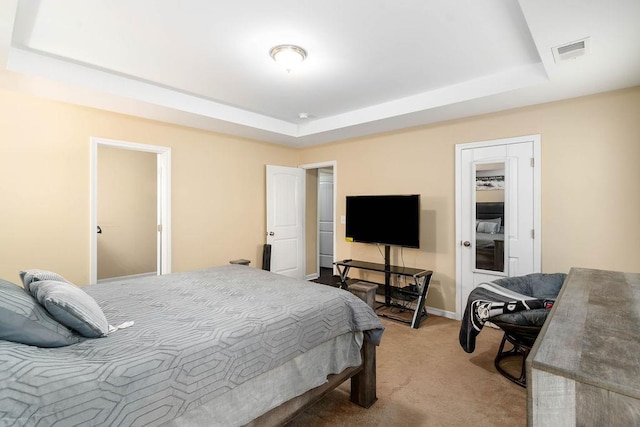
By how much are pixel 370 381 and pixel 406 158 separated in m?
2.98

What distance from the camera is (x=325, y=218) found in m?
7.03

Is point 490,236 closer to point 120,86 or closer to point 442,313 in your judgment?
point 442,313

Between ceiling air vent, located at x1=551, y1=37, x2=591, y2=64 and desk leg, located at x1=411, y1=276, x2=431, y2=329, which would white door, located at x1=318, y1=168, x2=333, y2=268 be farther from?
ceiling air vent, located at x1=551, y1=37, x2=591, y2=64

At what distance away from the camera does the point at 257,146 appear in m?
5.04

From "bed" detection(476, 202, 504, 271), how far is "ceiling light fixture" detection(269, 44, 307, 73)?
256cm

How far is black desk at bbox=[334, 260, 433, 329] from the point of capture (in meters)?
3.67

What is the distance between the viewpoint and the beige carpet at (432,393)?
6.62 ft

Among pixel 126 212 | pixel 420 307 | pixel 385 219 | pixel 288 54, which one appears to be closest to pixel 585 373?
pixel 288 54

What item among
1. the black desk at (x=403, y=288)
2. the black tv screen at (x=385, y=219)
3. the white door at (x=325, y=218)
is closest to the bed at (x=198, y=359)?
the black desk at (x=403, y=288)

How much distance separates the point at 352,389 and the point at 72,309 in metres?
1.73

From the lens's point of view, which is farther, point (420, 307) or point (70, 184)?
point (420, 307)

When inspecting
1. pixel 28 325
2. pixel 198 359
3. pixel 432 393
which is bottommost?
pixel 432 393

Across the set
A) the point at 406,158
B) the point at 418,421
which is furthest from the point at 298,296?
the point at 406,158

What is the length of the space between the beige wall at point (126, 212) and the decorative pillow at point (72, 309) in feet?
14.9
